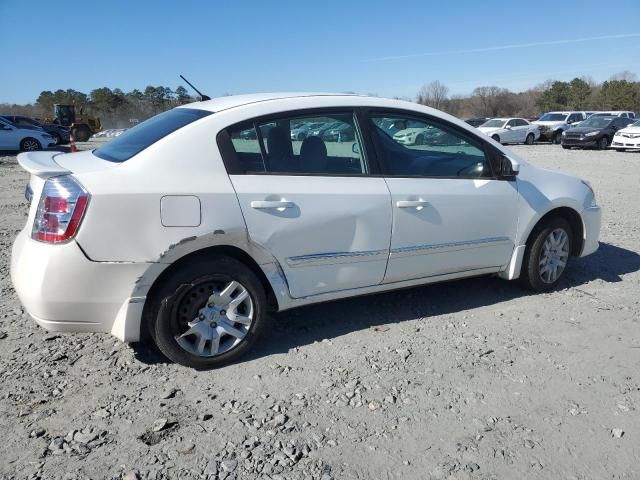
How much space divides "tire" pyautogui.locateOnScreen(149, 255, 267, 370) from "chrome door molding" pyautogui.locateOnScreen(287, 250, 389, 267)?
300 mm

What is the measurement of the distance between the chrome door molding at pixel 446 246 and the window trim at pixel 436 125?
49 centimetres

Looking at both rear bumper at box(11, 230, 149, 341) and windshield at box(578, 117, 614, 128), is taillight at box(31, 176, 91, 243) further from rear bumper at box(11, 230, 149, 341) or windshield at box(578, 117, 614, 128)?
windshield at box(578, 117, 614, 128)

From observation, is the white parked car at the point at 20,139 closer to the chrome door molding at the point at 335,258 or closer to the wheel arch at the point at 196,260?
the wheel arch at the point at 196,260

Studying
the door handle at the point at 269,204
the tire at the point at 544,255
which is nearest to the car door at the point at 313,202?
the door handle at the point at 269,204

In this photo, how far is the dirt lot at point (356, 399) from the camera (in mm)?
2508

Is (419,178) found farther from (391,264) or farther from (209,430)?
(209,430)

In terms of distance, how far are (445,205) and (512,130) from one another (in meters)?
27.1

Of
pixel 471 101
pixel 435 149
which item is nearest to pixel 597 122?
pixel 435 149

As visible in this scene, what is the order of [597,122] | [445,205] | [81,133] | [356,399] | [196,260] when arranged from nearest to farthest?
[356,399], [196,260], [445,205], [597,122], [81,133]

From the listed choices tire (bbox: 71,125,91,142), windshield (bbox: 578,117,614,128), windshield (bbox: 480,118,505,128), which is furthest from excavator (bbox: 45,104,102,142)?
windshield (bbox: 578,117,614,128)

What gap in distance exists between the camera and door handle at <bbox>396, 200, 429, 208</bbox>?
373 centimetres

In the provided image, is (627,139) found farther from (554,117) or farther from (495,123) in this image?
(554,117)

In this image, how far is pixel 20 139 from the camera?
2155cm

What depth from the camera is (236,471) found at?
244 centimetres
